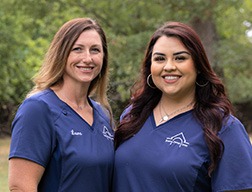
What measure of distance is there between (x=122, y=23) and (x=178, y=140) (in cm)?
1407

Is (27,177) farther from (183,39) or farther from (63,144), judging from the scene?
(183,39)

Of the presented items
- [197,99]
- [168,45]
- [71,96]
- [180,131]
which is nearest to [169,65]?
[168,45]

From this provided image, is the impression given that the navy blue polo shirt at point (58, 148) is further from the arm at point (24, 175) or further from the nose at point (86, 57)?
the nose at point (86, 57)

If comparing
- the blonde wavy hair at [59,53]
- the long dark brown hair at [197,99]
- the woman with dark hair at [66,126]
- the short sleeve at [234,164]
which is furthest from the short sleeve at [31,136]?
the short sleeve at [234,164]

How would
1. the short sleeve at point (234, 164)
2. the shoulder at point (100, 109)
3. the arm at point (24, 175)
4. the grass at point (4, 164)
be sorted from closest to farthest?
the short sleeve at point (234, 164) < the arm at point (24, 175) < the shoulder at point (100, 109) < the grass at point (4, 164)

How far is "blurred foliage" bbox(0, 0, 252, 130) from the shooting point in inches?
617

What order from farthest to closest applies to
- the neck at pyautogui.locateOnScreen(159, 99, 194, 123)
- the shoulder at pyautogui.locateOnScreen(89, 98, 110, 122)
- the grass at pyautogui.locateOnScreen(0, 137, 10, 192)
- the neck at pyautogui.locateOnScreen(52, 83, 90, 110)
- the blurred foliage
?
the blurred foliage < the grass at pyautogui.locateOnScreen(0, 137, 10, 192) < the shoulder at pyautogui.locateOnScreen(89, 98, 110, 122) < the neck at pyautogui.locateOnScreen(52, 83, 90, 110) < the neck at pyautogui.locateOnScreen(159, 99, 194, 123)

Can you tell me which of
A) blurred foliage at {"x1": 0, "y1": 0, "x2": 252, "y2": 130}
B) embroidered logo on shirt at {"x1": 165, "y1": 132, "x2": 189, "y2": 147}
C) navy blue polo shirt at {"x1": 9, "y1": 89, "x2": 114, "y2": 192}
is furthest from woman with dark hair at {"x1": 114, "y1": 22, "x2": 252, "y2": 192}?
blurred foliage at {"x1": 0, "y1": 0, "x2": 252, "y2": 130}

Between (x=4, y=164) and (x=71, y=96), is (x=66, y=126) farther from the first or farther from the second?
(x=4, y=164)

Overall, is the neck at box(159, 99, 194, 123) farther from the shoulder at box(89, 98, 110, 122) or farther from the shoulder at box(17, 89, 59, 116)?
the shoulder at box(17, 89, 59, 116)

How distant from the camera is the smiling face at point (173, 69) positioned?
352 cm

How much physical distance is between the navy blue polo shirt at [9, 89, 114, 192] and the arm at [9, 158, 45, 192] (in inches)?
1.4

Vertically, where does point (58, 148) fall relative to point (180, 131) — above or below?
below

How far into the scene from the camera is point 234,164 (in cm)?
325
